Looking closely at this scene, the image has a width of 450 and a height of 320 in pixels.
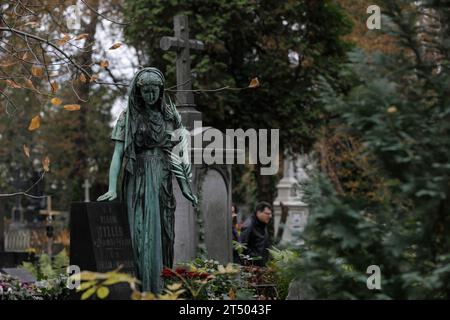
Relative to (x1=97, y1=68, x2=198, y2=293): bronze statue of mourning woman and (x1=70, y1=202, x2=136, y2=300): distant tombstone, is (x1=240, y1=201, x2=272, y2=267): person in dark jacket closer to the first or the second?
(x1=97, y1=68, x2=198, y2=293): bronze statue of mourning woman

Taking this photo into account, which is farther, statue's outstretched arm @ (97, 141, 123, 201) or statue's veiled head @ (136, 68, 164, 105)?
statue's veiled head @ (136, 68, 164, 105)

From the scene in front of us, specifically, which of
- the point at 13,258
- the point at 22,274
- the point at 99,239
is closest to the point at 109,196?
the point at 99,239

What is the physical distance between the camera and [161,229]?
1088 centimetres

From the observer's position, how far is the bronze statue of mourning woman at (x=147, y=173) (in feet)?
35.2

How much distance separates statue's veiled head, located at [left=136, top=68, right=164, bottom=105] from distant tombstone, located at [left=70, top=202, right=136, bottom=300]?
4.03 feet

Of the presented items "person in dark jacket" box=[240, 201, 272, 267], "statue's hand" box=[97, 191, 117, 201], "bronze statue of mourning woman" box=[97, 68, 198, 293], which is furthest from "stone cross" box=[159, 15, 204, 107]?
"statue's hand" box=[97, 191, 117, 201]

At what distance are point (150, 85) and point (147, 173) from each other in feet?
2.80

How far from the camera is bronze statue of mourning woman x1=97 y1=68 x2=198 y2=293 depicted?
10.7m

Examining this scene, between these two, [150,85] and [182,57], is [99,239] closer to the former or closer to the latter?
[150,85]

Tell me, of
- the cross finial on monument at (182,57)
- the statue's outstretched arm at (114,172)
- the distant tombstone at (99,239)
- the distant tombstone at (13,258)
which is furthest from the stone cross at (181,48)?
the distant tombstone at (13,258)

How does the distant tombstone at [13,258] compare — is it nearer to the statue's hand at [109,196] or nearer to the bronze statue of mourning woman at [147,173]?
the bronze statue of mourning woman at [147,173]

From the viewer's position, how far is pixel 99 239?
32.7ft

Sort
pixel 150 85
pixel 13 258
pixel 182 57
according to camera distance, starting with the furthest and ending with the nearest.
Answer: pixel 13 258 → pixel 182 57 → pixel 150 85
